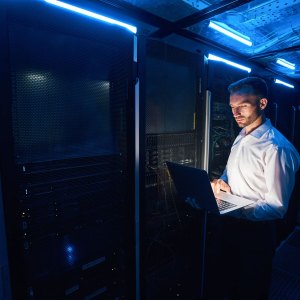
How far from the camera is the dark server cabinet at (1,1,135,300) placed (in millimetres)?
800

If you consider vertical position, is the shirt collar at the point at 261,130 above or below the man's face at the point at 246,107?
below

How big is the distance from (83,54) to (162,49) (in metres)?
0.52

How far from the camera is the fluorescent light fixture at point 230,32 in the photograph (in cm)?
143

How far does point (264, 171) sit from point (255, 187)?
13cm

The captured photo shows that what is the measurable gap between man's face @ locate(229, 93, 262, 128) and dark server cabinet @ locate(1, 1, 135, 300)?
770mm

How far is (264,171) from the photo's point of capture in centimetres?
132

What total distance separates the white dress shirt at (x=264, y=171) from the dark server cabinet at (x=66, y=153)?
73 centimetres

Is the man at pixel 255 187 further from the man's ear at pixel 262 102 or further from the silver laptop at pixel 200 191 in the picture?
the silver laptop at pixel 200 191

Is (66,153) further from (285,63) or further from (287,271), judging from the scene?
(287,271)

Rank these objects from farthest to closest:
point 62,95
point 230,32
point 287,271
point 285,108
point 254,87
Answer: point 285,108, point 287,271, point 230,32, point 254,87, point 62,95

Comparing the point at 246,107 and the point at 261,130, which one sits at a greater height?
the point at 246,107

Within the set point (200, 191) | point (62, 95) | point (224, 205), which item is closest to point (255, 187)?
point (224, 205)

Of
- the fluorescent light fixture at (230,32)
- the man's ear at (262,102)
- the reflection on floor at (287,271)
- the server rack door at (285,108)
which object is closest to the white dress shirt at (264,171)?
the man's ear at (262,102)

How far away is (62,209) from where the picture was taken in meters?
0.97
